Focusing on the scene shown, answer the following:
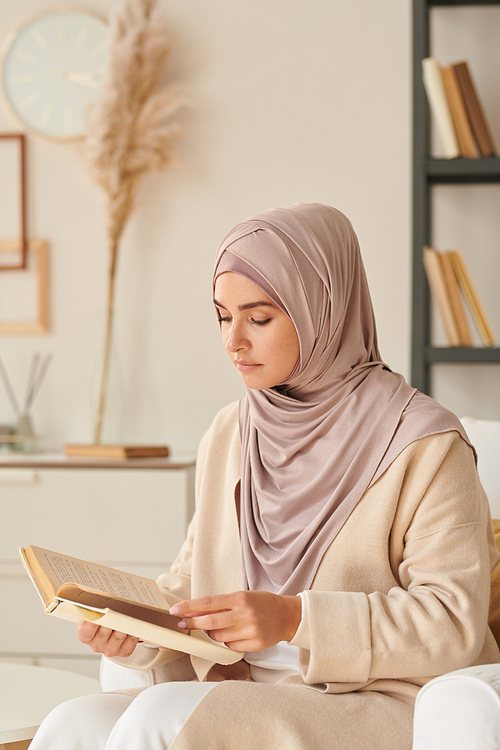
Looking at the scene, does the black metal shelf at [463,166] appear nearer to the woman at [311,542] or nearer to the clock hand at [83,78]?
the woman at [311,542]

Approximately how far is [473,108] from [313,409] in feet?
4.74

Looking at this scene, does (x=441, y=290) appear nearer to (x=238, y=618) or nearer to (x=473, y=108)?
(x=473, y=108)

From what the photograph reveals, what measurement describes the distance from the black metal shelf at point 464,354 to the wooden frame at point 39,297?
1369 millimetres

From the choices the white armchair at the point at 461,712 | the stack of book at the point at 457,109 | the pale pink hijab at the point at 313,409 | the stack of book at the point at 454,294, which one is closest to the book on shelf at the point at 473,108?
the stack of book at the point at 457,109

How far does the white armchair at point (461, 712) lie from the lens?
0.83m

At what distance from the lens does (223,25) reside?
8.82 ft

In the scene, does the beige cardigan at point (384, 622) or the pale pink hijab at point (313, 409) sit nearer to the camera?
the beige cardigan at point (384, 622)

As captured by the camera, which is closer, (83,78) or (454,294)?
(454,294)

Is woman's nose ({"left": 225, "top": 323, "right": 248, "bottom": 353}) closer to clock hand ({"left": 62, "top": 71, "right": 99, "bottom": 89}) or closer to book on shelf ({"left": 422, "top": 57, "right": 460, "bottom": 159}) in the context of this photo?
book on shelf ({"left": 422, "top": 57, "right": 460, "bottom": 159})

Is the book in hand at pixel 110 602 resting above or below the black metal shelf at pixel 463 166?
below

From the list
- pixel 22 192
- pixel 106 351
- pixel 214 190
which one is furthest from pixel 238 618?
pixel 22 192

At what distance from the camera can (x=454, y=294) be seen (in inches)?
90.4

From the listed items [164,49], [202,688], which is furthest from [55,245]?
[202,688]

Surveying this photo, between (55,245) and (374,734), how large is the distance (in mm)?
2201
